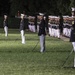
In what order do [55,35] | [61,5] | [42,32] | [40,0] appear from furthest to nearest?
1. [40,0]
2. [61,5]
3. [55,35]
4. [42,32]

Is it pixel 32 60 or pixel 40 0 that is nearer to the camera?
pixel 32 60

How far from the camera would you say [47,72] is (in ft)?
54.6

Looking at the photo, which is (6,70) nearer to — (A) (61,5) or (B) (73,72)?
(B) (73,72)

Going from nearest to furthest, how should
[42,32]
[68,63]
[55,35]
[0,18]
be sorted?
[68,63] < [42,32] < [55,35] < [0,18]

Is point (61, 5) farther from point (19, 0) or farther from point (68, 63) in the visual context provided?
point (68, 63)

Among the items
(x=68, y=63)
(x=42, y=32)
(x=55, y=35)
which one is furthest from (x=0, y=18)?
(x=68, y=63)

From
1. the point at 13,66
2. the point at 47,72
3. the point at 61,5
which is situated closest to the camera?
the point at 47,72

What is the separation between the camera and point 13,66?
60.8 feet

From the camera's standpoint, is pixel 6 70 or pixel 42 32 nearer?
pixel 6 70

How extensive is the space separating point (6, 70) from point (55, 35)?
3019 cm

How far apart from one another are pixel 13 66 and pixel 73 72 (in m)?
3.02

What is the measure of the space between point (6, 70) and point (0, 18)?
66.6 m

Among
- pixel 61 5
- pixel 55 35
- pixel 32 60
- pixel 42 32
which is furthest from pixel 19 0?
pixel 32 60

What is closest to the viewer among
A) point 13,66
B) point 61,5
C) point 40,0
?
point 13,66
